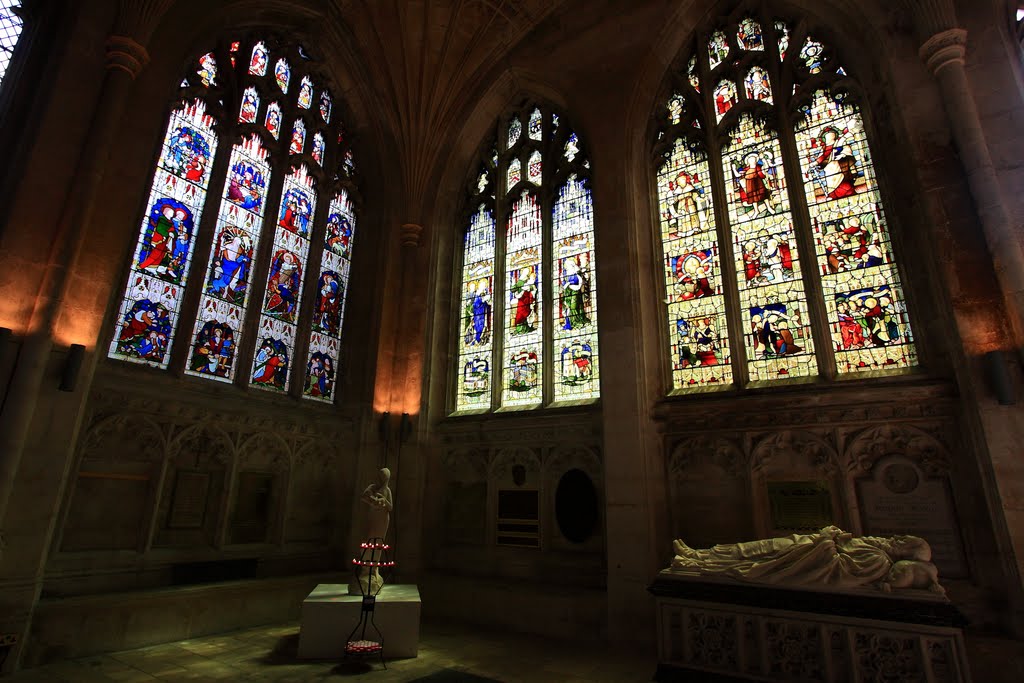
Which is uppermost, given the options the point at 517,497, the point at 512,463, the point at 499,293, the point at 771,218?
the point at 771,218

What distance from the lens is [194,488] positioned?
7273 mm

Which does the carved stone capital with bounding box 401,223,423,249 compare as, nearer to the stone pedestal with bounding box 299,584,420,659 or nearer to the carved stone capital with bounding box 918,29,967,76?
the stone pedestal with bounding box 299,584,420,659

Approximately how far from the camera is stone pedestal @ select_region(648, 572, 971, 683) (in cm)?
412

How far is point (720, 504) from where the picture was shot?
689 cm

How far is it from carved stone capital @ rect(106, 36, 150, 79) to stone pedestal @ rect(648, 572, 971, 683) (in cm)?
878

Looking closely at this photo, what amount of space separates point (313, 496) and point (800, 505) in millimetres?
7256

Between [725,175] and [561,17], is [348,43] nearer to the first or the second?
[561,17]

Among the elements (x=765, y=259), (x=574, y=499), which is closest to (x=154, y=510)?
(x=574, y=499)

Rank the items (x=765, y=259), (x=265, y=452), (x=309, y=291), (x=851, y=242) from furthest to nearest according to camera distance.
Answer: (x=309, y=291)
(x=265, y=452)
(x=765, y=259)
(x=851, y=242)

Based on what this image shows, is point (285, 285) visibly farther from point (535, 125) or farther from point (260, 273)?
point (535, 125)

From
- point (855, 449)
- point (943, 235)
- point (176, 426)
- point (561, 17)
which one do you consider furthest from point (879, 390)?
point (176, 426)

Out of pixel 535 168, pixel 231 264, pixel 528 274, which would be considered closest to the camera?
pixel 231 264

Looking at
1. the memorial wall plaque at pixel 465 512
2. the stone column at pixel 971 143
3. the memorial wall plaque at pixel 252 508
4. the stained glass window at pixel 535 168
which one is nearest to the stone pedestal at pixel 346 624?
the memorial wall plaque at pixel 252 508

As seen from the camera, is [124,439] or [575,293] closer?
[124,439]
